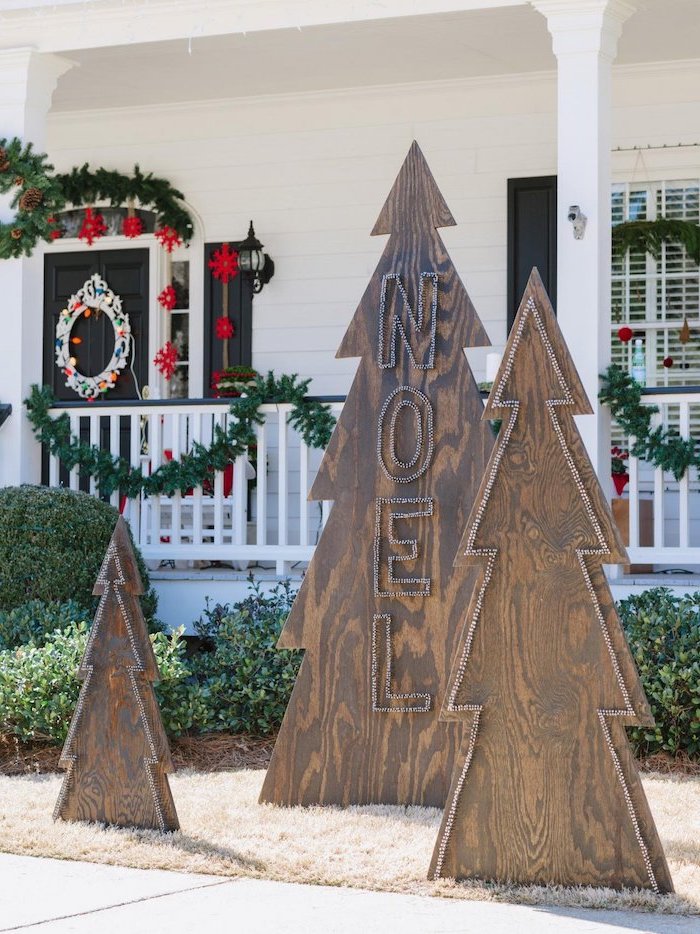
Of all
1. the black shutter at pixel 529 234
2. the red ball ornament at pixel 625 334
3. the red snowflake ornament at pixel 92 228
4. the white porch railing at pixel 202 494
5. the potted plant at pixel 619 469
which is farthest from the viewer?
the red snowflake ornament at pixel 92 228

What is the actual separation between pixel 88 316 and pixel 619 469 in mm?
4450

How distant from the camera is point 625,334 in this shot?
9.78 metres

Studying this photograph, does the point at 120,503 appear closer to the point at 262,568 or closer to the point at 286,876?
the point at 262,568

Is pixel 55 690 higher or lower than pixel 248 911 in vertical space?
higher

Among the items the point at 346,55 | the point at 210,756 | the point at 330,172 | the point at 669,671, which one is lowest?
the point at 210,756

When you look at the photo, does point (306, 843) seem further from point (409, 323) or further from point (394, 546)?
point (409, 323)

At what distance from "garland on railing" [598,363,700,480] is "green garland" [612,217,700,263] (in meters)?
2.11

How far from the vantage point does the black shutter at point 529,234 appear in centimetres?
993

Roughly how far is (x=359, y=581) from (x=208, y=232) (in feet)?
19.1

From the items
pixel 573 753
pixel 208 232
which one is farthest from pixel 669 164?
pixel 573 753

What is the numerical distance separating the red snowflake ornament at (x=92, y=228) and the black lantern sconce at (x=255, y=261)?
4.02 ft

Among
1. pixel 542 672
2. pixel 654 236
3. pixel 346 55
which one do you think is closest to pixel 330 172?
pixel 346 55

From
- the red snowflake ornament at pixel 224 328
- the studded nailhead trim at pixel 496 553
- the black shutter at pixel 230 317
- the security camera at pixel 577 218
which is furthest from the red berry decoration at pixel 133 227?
the studded nailhead trim at pixel 496 553

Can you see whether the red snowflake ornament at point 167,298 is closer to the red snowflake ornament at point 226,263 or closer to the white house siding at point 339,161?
the white house siding at point 339,161
